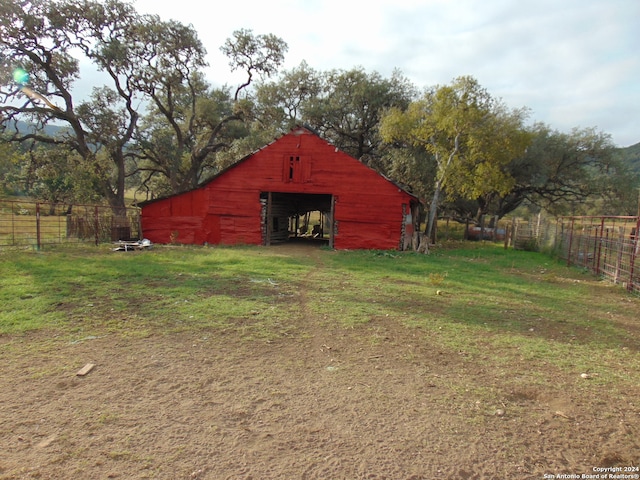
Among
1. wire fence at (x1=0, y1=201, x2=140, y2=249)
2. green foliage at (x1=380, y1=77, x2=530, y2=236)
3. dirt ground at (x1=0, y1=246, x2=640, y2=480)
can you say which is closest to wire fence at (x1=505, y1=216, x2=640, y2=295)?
green foliage at (x1=380, y1=77, x2=530, y2=236)

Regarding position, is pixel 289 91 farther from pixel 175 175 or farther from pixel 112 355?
pixel 112 355

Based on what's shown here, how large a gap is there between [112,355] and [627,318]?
8994mm

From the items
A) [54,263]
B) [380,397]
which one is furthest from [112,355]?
[54,263]

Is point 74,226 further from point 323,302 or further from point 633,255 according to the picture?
point 633,255

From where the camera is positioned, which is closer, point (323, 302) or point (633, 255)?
point (323, 302)

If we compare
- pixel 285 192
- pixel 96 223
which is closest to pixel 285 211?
pixel 285 192

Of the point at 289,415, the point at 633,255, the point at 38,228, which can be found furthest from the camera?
the point at 38,228

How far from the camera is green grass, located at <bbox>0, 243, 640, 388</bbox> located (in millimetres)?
5766

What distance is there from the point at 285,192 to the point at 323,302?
11.6m

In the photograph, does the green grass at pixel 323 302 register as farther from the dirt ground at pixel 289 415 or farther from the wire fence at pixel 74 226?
the wire fence at pixel 74 226

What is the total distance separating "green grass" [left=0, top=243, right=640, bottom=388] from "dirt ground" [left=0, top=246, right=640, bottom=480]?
0.77 metres

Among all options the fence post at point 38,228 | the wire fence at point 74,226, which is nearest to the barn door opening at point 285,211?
the wire fence at point 74,226

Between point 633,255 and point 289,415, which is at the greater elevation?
point 633,255

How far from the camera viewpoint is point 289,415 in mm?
3580
